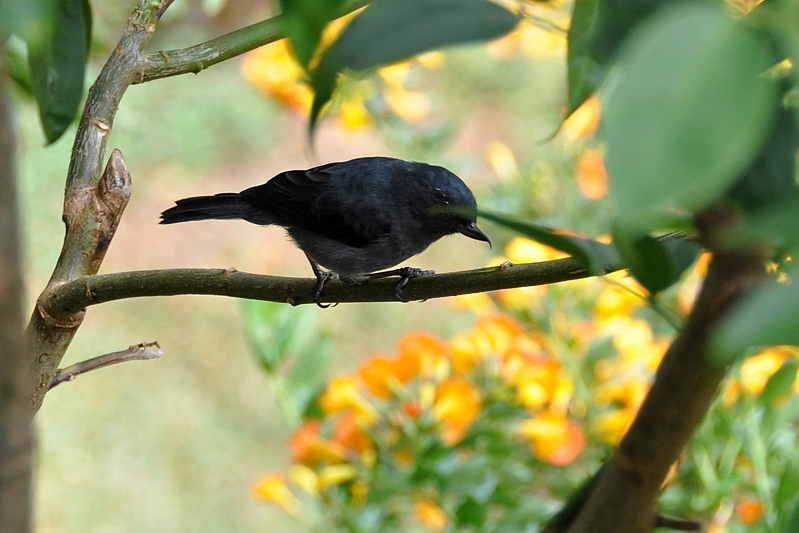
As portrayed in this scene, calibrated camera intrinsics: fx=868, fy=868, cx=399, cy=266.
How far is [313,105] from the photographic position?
497mm

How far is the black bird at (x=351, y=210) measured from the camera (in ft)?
6.91

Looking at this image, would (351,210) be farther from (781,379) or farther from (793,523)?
(793,523)

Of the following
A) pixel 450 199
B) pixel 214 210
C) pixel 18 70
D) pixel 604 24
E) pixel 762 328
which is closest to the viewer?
pixel 762 328

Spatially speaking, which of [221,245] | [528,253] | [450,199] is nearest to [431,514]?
[528,253]

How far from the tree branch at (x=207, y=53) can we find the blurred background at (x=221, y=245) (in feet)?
2.44

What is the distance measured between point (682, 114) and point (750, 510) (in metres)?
1.57

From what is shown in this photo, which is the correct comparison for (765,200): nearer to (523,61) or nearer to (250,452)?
(250,452)

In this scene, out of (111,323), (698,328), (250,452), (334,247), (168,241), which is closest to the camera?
(698,328)

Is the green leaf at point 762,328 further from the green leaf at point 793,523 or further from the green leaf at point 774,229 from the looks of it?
the green leaf at point 793,523

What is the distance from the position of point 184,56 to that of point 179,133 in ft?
18.2

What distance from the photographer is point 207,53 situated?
1.08m

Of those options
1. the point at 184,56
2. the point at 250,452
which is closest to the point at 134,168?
the point at 250,452

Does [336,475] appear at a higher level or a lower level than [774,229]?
higher

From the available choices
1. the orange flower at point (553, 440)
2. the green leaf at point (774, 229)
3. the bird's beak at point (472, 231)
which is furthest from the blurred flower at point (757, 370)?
the green leaf at point (774, 229)
